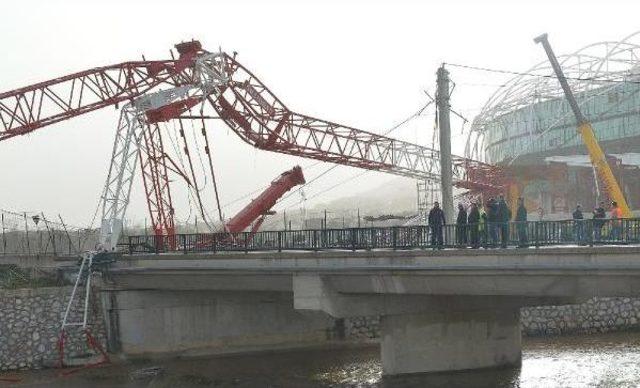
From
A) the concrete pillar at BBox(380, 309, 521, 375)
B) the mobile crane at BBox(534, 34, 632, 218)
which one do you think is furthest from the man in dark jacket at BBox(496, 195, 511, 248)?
the mobile crane at BBox(534, 34, 632, 218)

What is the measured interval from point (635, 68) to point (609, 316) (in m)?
54.6

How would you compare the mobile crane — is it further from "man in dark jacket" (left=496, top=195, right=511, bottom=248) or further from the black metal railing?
"man in dark jacket" (left=496, top=195, right=511, bottom=248)

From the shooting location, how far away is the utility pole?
25.3 metres

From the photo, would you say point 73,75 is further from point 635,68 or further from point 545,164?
point 635,68

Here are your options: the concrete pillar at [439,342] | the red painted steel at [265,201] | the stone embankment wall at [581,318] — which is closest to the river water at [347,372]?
the concrete pillar at [439,342]

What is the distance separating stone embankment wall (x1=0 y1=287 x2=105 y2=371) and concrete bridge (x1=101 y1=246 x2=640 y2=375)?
1.32m

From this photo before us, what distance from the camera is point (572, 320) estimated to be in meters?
35.4

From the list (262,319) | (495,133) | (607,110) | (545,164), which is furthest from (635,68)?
(262,319)

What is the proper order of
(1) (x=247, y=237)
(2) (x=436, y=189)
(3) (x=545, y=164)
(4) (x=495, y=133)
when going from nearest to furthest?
(1) (x=247, y=237) < (2) (x=436, y=189) < (3) (x=545, y=164) < (4) (x=495, y=133)

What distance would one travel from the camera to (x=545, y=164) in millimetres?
80938

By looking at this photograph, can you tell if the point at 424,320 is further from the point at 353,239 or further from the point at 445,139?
the point at 445,139

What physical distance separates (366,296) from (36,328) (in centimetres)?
1439

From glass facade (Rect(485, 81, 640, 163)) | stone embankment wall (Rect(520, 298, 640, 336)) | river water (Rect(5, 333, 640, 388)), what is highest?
glass facade (Rect(485, 81, 640, 163))

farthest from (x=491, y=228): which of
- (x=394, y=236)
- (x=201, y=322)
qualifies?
(x=201, y=322)
